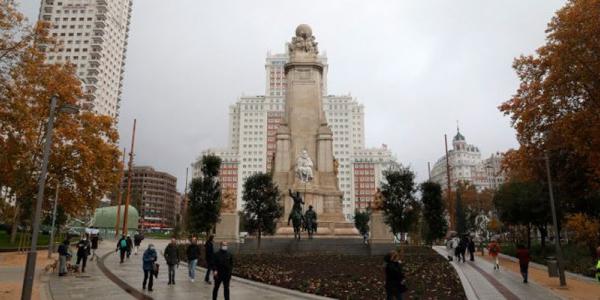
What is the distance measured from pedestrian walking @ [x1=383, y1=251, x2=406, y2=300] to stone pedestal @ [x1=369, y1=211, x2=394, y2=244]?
2012 centimetres

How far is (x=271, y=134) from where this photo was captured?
142m

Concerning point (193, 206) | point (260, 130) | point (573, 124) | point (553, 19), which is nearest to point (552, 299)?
point (573, 124)

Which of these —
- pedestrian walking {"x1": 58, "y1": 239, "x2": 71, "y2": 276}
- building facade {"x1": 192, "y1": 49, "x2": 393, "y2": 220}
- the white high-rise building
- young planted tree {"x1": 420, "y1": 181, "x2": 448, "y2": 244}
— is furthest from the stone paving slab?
building facade {"x1": 192, "y1": 49, "x2": 393, "y2": 220}

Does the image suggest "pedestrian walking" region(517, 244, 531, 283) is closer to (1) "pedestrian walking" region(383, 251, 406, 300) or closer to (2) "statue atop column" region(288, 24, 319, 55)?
(1) "pedestrian walking" region(383, 251, 406, 300)

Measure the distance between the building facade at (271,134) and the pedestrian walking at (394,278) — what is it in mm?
129085

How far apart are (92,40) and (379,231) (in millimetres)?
97138

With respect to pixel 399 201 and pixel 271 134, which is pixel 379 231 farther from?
pixel 271 134

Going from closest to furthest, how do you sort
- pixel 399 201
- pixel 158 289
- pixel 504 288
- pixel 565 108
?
pixel 158 289 → pixel 504 288 → pixel 565 108 → pixel 399 201

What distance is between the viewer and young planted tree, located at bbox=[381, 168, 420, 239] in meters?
31.2

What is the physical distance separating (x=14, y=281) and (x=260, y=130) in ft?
420

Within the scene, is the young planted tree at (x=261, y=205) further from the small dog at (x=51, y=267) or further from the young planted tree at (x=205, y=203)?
the small dog at (x=51, y=267)

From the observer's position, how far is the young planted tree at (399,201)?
31.2 meters

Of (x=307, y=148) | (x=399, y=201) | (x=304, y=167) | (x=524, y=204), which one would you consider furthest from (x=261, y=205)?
(x=524, y=204)

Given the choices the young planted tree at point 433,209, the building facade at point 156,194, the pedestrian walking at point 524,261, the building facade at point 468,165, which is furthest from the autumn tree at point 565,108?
the building facade at point 156,194
